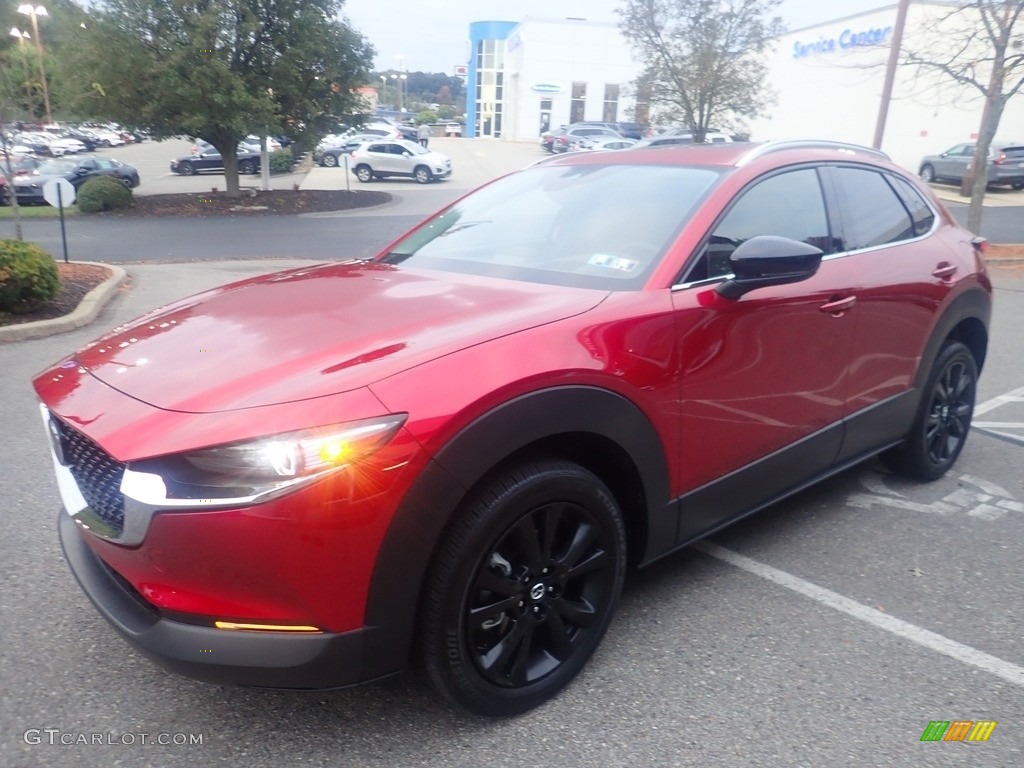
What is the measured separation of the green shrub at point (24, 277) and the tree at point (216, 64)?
1461 cm

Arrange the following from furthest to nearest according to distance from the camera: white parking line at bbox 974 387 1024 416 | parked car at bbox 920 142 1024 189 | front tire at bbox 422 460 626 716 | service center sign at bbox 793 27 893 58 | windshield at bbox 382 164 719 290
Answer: service center sign at bbox 793 27 893 58, parked car at bbox 920 142 1024 189, white parking line at bbox 974 387 1024 416, windshield at bbox 382 164 719 290, front tire at bbox 422 460 626 716

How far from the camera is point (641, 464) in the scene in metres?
2.74

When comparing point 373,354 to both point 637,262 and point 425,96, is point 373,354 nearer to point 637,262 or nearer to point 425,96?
point 637,262

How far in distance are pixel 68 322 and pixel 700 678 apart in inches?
284

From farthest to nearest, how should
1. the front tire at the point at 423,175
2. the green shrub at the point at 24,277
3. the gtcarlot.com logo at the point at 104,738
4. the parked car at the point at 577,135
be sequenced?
the parked car at the point at 577,135 → the front tire at the point at 423,175 → the green shrub at the point at 24,277 → the gtcarlot.com logo at the point at 104,738

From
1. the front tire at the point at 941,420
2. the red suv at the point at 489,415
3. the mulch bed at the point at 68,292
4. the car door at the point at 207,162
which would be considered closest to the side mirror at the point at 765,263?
the red suv at the point at 489,415

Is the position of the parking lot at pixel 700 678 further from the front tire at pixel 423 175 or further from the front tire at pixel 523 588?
the front tire at pixel 423 175

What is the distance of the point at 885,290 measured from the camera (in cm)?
373

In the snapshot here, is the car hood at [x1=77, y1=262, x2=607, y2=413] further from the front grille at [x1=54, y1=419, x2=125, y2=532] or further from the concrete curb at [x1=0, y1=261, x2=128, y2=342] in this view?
the concrete curb at [x1=0, y1=261, x2=128, y2=342]

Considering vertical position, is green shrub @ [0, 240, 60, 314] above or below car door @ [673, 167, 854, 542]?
below

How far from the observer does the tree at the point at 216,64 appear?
69.8ft

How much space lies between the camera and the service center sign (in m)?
33.8

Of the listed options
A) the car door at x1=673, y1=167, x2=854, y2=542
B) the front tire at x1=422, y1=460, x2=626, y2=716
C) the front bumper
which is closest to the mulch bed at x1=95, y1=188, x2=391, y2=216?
the car door at x1=673, y1=167, x2=854, y2=542

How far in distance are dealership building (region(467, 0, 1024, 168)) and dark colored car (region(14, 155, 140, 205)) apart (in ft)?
59.1
